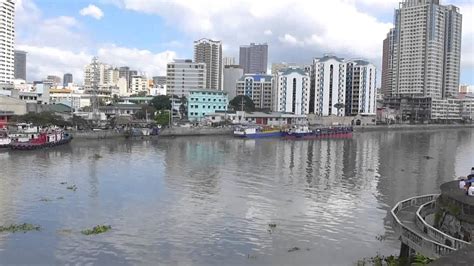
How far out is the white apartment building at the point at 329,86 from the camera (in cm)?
8688

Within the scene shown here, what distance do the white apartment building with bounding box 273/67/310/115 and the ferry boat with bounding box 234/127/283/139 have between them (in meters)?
24.3

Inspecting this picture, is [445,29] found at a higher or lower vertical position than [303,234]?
higher

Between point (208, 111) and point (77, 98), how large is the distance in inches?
970

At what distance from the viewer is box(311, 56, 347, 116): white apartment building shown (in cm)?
8688

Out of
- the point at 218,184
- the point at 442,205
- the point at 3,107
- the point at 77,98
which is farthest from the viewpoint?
the point at 77,98

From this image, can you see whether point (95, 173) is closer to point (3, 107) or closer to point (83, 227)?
point (83, 227)

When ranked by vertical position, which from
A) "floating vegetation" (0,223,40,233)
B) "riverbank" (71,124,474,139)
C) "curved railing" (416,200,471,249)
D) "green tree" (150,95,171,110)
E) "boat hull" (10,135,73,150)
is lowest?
"floating vegetation" (0,223,40,233)

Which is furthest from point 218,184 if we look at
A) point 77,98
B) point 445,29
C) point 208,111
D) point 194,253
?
point 445,29

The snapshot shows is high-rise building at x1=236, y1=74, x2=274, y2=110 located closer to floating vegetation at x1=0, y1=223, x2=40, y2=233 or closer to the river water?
the river water

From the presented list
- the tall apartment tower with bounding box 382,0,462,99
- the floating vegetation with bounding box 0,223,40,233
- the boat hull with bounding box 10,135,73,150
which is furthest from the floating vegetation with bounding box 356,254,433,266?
the tall apartment tower with bounding box 382,0,462,99

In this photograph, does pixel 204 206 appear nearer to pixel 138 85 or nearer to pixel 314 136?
pixel 314 136

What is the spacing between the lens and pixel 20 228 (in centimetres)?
1403

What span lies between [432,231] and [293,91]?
75.0 metres

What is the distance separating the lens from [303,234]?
13.9 m
